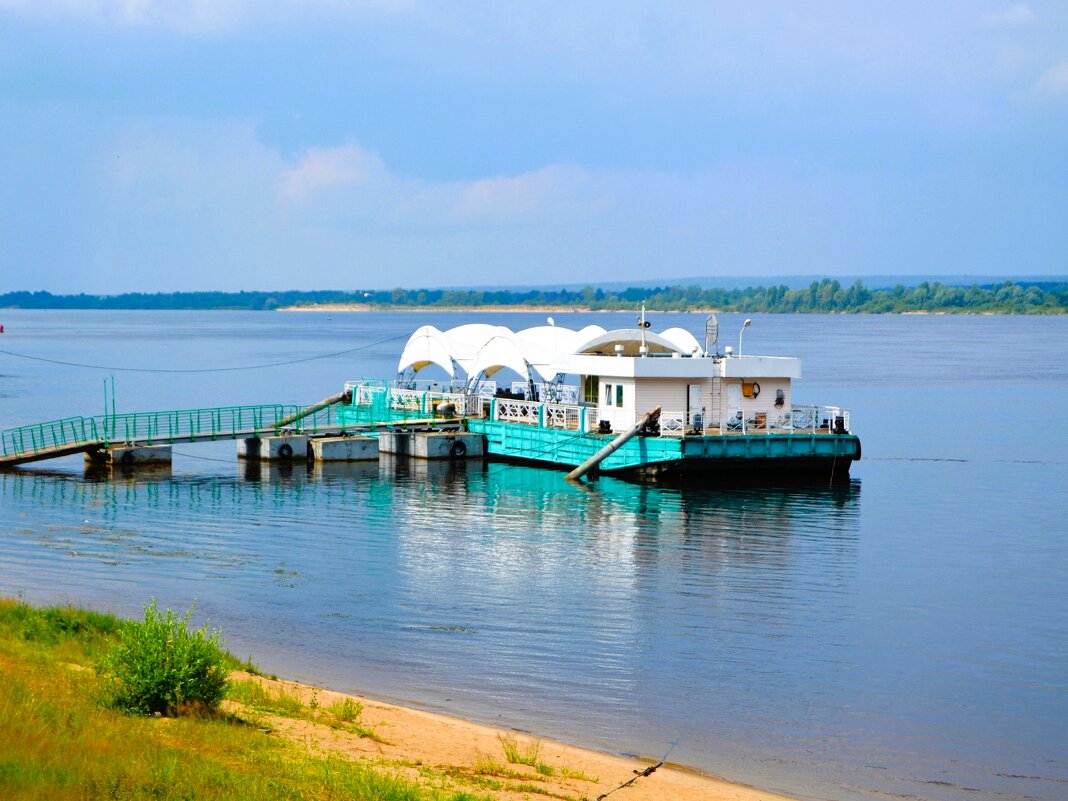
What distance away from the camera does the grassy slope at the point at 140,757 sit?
442 inches

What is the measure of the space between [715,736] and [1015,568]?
1440cm

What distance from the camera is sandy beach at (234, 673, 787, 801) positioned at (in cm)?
1396

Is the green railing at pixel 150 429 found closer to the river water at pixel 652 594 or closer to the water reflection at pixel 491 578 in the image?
the river water at pixel 652 594

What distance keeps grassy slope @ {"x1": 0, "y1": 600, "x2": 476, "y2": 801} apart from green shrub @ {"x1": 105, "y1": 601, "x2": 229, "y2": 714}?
0.27 meters

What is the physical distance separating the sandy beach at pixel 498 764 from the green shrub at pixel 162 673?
977 millimetres

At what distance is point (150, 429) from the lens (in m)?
47.2

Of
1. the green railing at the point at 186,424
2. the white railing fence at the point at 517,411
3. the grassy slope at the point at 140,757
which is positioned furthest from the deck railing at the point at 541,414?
the grassy slope at the point at 140,757

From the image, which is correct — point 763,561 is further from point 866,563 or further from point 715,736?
point 715,736

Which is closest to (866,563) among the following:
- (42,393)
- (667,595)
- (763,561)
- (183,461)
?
(763,561)

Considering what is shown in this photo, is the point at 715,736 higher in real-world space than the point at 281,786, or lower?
lower

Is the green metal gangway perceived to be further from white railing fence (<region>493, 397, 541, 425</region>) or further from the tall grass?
the tall grass

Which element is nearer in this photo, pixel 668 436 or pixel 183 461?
pixel 668 436

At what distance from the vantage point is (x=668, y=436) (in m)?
39.5

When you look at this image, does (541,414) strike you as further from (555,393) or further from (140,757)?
(140,757)
